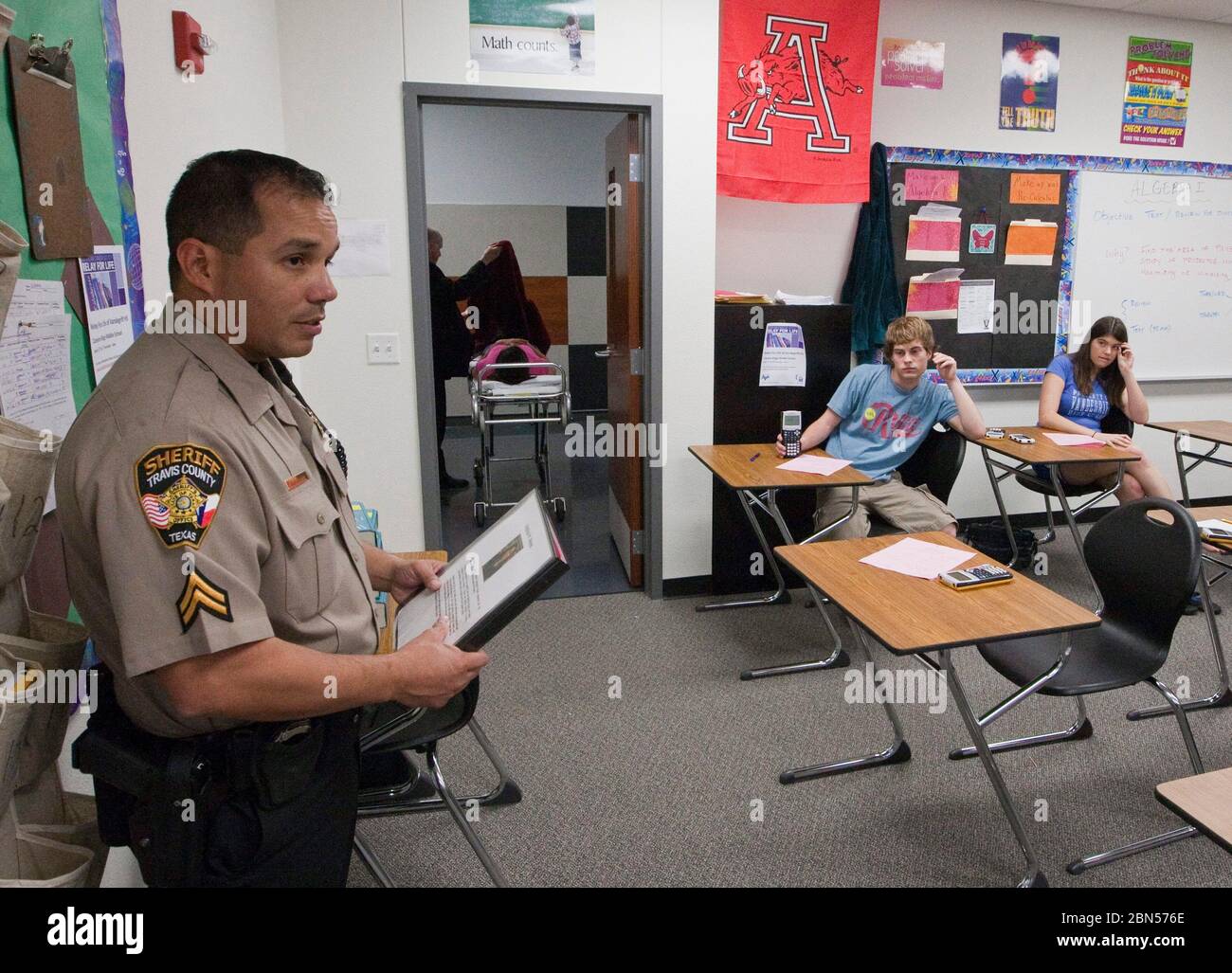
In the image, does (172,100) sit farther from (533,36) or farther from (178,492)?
(533,36)

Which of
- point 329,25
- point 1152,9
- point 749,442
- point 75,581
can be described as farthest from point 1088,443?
point 75,581

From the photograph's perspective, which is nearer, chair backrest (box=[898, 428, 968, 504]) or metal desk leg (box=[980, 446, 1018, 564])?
chair backrest (box=[898, 428, 968, 504])

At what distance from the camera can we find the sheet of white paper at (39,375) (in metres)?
1.23

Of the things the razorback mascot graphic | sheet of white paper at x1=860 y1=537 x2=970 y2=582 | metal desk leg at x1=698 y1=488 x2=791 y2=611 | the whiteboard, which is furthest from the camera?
the whiteboard

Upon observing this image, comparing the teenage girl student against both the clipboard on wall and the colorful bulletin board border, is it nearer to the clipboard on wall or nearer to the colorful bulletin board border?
the colorful bulletin board border

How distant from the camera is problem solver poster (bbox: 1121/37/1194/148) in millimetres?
4555

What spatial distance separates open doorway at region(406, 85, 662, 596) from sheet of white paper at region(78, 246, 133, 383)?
0.92 meters

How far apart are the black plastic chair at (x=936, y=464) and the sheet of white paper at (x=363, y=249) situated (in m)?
2.39

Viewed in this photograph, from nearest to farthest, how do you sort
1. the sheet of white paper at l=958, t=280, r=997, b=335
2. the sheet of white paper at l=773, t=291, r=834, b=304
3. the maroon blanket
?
the sheet of white paper at l=773, t=291, r=834, b=304 < the sheet of white paper at l=958, t=280, r=997, b=335 < the maroon blanket

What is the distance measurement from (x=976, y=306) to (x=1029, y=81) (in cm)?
121

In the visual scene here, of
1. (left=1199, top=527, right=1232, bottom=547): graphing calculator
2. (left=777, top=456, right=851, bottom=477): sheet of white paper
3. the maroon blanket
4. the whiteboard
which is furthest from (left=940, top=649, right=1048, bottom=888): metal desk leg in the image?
the maroon blanket

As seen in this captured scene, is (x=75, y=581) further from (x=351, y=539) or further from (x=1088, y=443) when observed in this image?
(x=1088, y=443)

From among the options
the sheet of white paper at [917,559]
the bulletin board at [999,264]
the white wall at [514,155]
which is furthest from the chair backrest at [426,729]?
the white wall at [514,155]

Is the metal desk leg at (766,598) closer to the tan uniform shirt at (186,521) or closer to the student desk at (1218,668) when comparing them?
the student desk at (1218,668)
